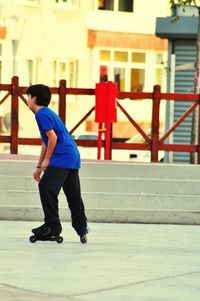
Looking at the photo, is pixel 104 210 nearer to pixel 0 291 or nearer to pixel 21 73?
pixel 0 291

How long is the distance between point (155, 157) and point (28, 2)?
30401 mm

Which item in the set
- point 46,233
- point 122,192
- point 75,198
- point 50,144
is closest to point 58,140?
point 50,144

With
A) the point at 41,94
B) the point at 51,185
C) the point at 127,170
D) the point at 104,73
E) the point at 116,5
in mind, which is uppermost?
the point at 116,5

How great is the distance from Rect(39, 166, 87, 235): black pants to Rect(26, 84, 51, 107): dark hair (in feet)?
2.03

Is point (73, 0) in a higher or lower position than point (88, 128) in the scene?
higher

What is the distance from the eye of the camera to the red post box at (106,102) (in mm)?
18453

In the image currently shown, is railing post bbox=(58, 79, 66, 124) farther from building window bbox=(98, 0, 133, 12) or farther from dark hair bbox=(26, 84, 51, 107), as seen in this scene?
building window bbox=(98, 0, 133, 12)

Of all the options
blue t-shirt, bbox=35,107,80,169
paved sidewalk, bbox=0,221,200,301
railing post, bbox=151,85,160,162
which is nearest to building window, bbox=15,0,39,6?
railing post, bbox=151,85,160,162

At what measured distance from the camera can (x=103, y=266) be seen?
10891 mm

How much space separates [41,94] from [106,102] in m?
6.16

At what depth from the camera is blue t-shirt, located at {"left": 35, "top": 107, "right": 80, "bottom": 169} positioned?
484 inches

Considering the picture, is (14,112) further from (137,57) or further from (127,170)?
(137,57)

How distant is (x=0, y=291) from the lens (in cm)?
926

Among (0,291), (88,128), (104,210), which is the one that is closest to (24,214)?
(104,210)
